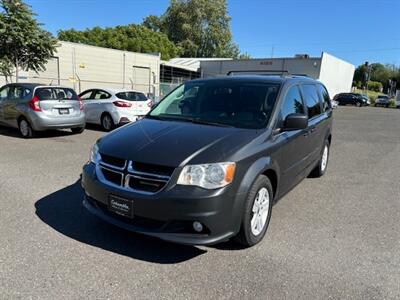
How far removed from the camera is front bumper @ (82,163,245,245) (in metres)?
2.94

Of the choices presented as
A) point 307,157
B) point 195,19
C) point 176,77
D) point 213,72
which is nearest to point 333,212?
point 307,157

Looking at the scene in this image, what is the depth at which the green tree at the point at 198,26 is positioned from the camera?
188 feet

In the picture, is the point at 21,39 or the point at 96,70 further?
the point at 96,70

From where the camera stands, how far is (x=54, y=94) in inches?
381

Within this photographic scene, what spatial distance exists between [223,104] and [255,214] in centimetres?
145

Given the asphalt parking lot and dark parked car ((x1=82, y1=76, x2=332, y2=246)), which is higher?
dark parked car ((x1=82, y1=76, x2=332, y2=246))

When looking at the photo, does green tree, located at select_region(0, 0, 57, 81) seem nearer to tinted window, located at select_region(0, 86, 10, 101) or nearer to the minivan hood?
tinted window, located at select_region(0, 86, 10, 101)

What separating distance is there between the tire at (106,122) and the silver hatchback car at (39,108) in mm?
1274

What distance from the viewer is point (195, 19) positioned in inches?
2272

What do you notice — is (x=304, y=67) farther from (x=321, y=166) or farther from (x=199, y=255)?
(x=199, y=255)

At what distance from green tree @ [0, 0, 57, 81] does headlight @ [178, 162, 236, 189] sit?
1259 centimetres

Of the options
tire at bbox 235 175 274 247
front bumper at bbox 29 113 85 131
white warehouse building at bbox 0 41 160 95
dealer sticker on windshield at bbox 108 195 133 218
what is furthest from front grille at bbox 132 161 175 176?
white warehouse building at bbox 0 41 160 95

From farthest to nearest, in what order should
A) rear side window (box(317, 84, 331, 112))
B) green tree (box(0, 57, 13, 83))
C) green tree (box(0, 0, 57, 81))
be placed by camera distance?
green tree (box(0, 57, 13, 83)), green tree (box(0, 0, 57, 81)), rear side window (box(317, 84, 331, 112))

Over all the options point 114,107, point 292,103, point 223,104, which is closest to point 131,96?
point 114,107
